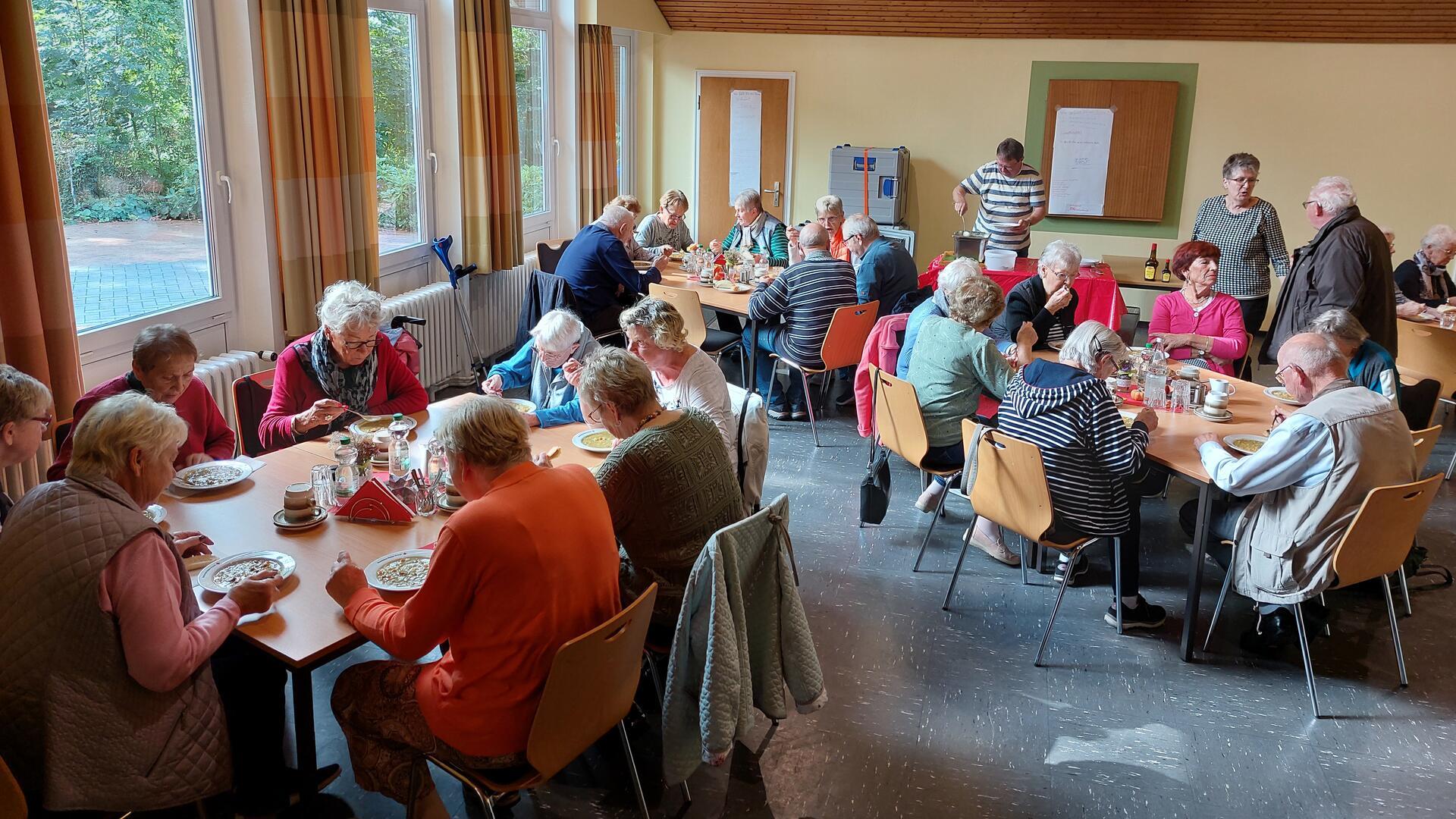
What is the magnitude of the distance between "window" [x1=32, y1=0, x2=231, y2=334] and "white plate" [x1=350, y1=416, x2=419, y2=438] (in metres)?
1.20

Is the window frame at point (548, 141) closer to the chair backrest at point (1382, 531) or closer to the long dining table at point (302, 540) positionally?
the long dining table at point (302, 540)

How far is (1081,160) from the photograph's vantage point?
8.84m

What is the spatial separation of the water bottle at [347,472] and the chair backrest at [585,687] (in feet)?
3.66

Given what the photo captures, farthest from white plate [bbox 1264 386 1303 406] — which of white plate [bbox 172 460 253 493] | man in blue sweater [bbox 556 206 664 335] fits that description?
white plate [bbox 172 460 253 493]

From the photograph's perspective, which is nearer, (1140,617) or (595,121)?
(1140,617)

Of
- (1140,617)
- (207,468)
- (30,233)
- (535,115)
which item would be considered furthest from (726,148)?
(207,468)

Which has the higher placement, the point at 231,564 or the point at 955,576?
the point at 231,564

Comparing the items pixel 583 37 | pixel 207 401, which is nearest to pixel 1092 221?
pixel 583 37

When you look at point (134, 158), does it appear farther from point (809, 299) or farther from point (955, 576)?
point (955, 576)

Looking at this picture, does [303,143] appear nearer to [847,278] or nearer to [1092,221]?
[847,278]

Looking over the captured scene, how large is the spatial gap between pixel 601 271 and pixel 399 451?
295cm

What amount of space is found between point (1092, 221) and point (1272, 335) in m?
3.86

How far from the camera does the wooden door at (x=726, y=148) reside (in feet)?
30.9

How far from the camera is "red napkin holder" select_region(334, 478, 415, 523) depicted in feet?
9.48
